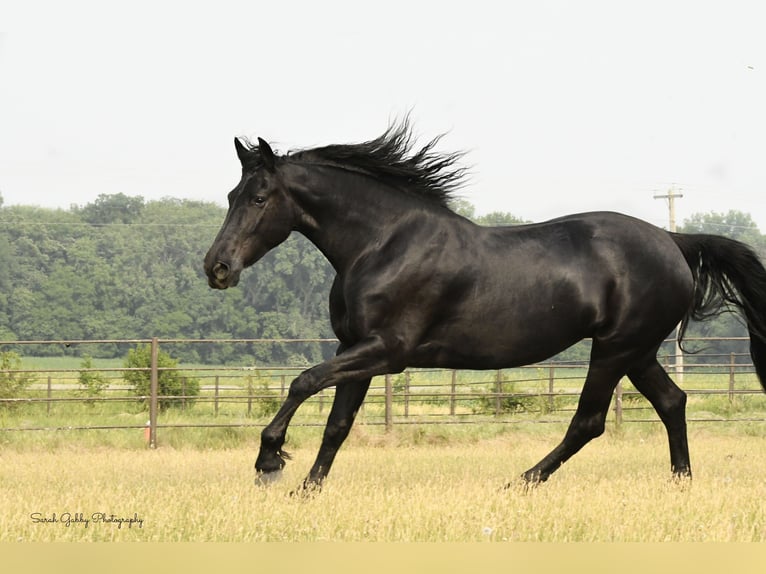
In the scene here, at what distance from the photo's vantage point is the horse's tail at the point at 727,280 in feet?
25.9

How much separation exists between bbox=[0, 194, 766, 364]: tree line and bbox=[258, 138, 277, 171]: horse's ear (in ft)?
168

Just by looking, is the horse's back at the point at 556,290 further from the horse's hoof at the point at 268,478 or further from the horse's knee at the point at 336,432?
the horse's hoof at the point at 268,478

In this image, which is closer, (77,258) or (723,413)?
(723,413)

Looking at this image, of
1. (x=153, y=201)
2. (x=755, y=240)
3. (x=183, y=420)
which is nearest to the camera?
(x=183, y=420)

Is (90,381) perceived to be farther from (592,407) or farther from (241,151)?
(592,407)

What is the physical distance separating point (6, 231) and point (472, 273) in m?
67.7

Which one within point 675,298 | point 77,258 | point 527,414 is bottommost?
point 527,414

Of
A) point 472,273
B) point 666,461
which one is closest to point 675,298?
point 472,273

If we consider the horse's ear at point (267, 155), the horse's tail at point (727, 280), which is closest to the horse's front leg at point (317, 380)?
the horse's ear at point (267, 155)

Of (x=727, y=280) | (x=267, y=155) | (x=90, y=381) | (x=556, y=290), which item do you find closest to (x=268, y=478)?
(x=267, y=155)

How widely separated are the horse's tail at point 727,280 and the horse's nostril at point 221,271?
3.53 m

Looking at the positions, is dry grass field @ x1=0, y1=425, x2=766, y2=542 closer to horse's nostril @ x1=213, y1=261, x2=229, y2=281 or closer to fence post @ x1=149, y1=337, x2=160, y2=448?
horse's nostril @ x1=213, y1=261, x2=229, y2=281

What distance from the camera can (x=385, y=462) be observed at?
9836 millimetres

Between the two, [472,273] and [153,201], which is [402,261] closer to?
[472,273]
